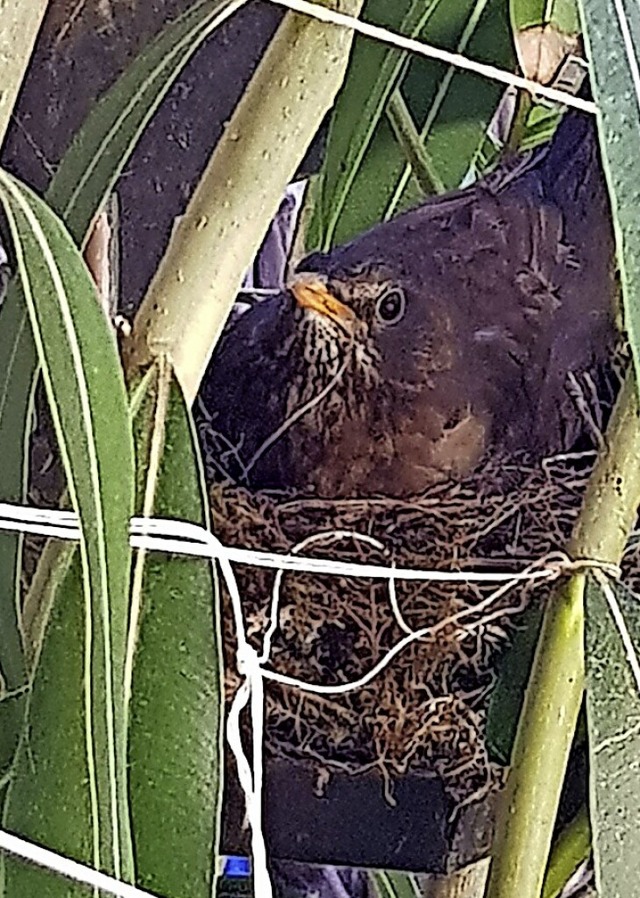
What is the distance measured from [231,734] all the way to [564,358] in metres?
0.40

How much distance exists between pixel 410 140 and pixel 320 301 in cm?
11

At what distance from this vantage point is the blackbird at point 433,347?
682 mm

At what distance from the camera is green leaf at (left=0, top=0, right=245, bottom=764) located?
0.46 metres

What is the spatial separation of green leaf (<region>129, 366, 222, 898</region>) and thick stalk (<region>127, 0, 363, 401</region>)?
17mm

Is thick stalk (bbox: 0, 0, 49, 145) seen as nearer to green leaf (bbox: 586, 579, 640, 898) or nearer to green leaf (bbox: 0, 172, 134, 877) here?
green leaf (bbox: 0, 172, 134, 877)

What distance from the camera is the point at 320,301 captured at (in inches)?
27.0

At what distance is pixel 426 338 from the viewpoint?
70cm

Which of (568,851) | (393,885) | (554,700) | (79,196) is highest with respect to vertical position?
(79,196)

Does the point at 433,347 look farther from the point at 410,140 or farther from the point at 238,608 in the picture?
the point at 238,608

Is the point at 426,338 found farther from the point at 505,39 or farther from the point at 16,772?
the point at 16,772

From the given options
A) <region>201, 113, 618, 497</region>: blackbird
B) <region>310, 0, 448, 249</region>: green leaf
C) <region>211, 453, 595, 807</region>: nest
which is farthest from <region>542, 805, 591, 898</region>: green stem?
<region>310, 0, 448, 249</region>: green leaf

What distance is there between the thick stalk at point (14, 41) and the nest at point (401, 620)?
27 cm

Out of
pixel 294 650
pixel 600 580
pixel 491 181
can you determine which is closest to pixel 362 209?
pixel 491 181

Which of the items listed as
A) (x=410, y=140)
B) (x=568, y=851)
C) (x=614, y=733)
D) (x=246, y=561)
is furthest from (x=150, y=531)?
(x=410, y=140)
